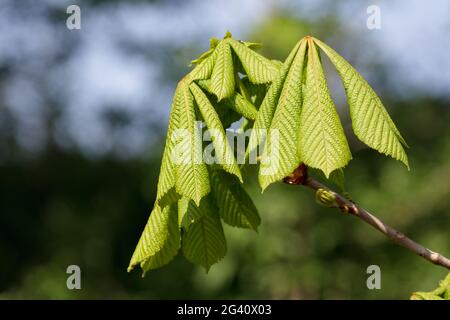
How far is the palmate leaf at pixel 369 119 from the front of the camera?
121 cm

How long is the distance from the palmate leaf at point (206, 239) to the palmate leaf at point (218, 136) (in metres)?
0.26

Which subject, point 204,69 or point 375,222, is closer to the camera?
point 375,222

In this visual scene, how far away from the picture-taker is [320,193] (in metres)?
1.30

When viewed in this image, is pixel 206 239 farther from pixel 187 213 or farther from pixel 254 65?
pixel 254 65

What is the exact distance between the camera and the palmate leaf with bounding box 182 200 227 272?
1.48 metres

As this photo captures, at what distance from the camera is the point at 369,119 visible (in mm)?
1226

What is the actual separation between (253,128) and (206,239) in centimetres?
32

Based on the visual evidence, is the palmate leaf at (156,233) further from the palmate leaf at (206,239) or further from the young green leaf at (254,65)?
the young green leaf at (254,65)

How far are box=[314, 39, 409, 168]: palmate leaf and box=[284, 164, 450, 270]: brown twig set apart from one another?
106mm
